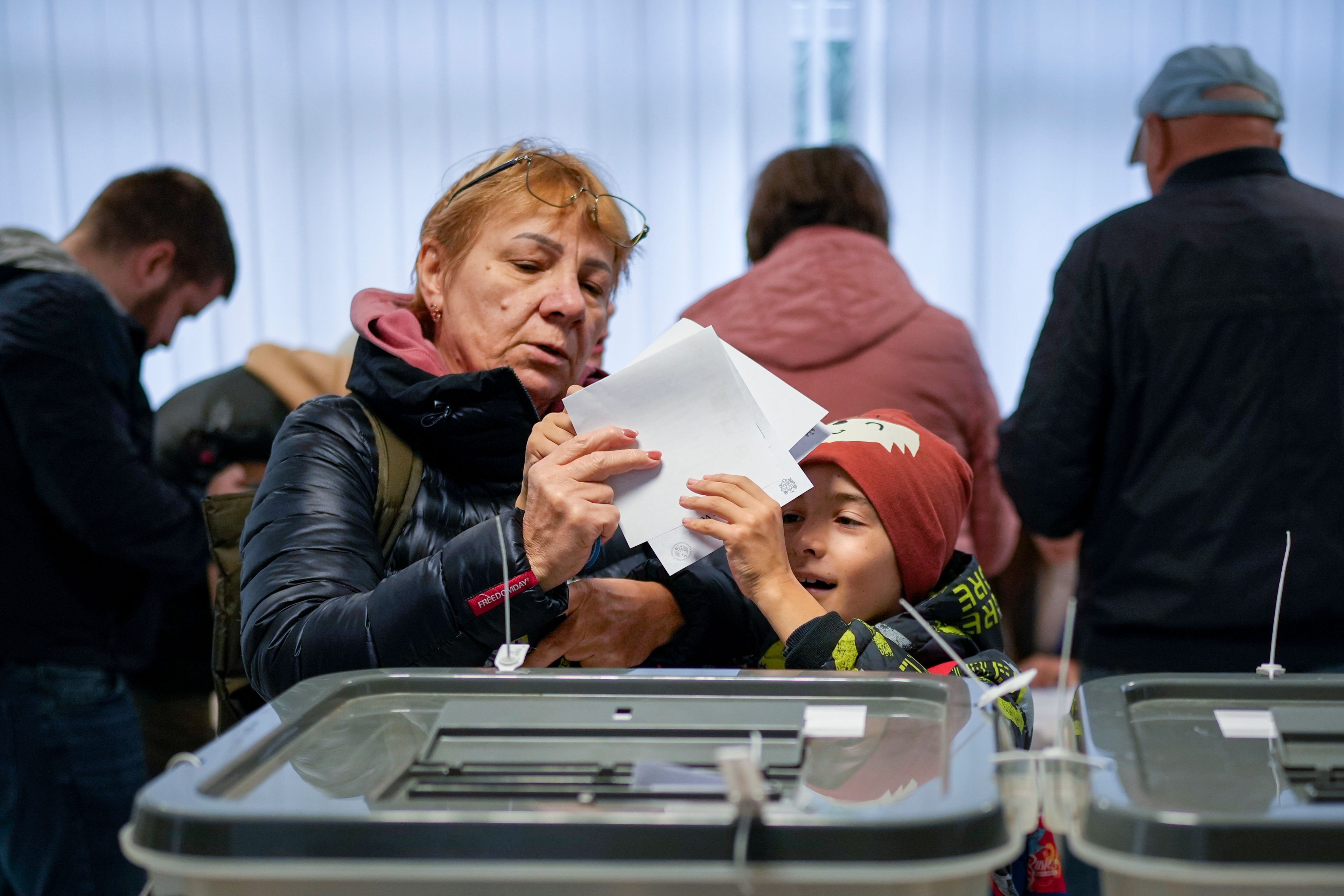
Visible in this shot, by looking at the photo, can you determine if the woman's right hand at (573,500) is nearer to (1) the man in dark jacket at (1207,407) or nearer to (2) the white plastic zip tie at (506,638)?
(2) the white plastic zip tie at (506,638)

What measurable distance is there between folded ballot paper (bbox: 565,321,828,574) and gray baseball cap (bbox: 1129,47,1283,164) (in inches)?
56.3

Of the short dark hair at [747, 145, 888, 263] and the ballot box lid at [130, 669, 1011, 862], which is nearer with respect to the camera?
the ballot box lid at [130, 669, 1011, 862]

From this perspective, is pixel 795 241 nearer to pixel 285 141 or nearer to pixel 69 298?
pixel 69 298

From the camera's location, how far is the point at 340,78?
4.06 m

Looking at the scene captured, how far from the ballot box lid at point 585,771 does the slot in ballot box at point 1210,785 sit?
0.07m

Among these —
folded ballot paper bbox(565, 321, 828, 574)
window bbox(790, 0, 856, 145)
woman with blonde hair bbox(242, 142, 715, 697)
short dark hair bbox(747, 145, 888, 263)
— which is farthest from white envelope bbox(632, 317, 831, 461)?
window bbox(790, 0, 856, 145)

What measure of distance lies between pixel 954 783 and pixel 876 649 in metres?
0.44

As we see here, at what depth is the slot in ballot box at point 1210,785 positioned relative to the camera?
0.66 m

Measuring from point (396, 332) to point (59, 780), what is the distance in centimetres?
140

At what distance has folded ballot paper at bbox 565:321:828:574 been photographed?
1.14 meters

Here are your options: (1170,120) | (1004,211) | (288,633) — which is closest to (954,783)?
(288,633)

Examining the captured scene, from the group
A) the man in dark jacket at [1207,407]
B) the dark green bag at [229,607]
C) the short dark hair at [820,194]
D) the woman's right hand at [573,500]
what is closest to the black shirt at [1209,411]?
the man in dark jacket at [1207,407]

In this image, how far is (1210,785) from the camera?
747 mm

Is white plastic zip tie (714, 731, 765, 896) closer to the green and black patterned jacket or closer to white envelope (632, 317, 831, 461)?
the green and black patterned jacket
